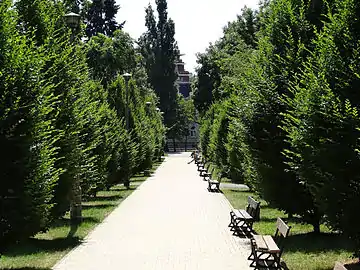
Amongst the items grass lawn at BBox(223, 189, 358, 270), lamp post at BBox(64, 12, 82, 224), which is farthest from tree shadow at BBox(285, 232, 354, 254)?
lamp post at BBox(64, 12, 82, 224)

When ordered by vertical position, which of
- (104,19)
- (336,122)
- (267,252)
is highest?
(104,19)

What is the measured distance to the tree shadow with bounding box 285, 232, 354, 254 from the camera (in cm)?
1205

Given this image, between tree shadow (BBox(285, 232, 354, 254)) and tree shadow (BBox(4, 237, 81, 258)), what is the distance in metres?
4.96

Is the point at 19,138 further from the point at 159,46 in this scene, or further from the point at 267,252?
the point at 159,46

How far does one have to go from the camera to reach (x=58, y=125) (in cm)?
1281

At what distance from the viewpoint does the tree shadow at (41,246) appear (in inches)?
494

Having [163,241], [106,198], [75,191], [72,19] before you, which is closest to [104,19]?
[106,198]

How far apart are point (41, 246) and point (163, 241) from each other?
2.82 meters

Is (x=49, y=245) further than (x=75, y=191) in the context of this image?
No

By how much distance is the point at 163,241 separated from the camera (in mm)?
13688

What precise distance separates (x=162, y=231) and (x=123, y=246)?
243 cm

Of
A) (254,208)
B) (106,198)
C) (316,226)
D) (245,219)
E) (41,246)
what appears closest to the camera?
(41,246)

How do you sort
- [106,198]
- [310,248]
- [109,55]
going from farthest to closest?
[109,55]
[106,198]
[310,248]

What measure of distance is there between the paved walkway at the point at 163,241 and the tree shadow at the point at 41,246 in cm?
39
